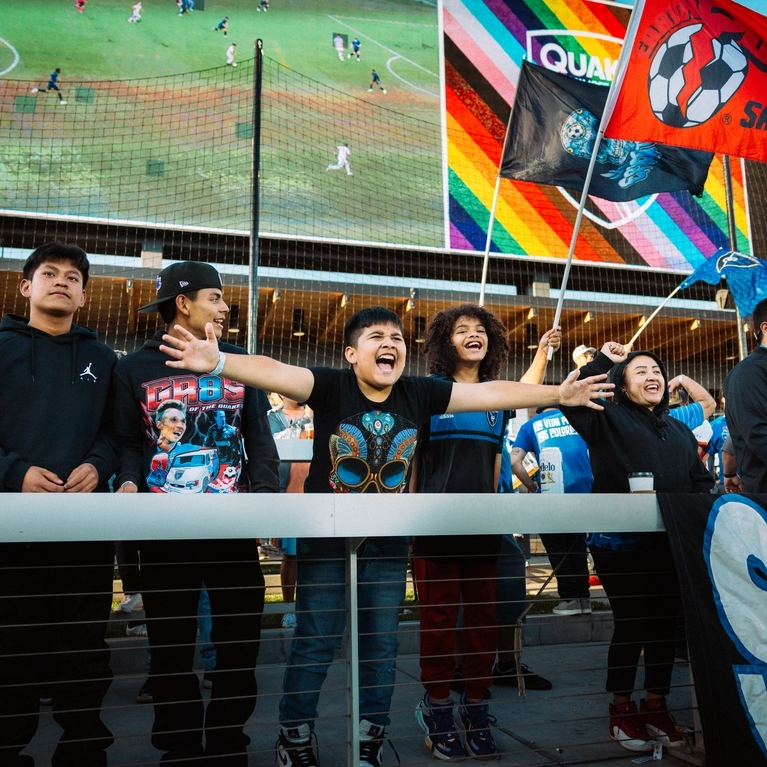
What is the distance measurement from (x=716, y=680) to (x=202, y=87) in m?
12.8

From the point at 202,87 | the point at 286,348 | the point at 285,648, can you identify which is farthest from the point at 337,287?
the point at 285,648

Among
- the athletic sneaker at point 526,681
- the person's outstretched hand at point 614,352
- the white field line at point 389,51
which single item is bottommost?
the athletic sneaker at point 526,681

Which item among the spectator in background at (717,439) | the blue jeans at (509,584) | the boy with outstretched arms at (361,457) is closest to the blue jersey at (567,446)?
the blue jeans at (509,584)

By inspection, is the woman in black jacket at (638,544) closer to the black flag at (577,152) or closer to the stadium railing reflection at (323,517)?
the stadium railing reflection at (323,517)

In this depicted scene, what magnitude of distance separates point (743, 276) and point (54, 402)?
20.0 feet

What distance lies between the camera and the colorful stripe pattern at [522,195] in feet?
44.7

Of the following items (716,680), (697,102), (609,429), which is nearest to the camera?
(716,680)

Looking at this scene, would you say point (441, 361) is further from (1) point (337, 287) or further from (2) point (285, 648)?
(1) point (337, 287)

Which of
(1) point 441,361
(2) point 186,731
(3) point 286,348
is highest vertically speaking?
(3) point 286,348

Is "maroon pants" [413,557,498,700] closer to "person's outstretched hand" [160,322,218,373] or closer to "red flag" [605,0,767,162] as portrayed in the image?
"person's outstretched hand" [160,322,218,373]

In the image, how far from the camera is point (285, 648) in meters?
4.00

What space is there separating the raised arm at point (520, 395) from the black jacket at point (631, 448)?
0.83ft

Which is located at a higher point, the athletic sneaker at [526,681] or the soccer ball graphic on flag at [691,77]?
the soccer ball graphic on flag at [691,77]

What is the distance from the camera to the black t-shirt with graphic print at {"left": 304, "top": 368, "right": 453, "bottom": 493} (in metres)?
2.49
